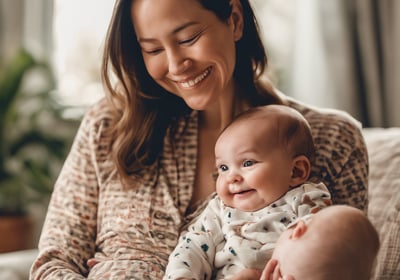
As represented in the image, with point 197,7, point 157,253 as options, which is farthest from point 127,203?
point 197,7

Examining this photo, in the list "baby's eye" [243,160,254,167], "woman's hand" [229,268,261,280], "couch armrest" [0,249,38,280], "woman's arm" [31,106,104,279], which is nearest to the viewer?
"woman's hand" [229,268,261,280]

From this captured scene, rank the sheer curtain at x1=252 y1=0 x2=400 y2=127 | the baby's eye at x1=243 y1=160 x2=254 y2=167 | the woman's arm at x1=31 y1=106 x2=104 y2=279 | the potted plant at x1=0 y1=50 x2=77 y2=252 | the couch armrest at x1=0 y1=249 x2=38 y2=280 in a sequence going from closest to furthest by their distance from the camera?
the baby's eye at x1=243 y1=160 x2=254 y2=167 < the woman's arm at x1=31 y1=106 x2=104 y2=279 < the couch armrest at x1=0 y1=249 x2=38 y2=280 < the potted plant at x1=0 y1=50 x2=77 y2=252 < the sheer curtain at x1=252 y1=0 x2=400 y2=127

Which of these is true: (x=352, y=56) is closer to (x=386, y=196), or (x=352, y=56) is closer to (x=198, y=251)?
(x=386, y=196)

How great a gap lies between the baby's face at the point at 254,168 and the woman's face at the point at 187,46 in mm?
284

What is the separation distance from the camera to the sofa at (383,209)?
204 cm

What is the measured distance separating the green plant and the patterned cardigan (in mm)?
1311

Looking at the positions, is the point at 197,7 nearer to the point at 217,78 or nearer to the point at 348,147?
the point at 217,78

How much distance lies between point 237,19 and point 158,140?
43 cm

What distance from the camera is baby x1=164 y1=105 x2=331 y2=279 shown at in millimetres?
1632

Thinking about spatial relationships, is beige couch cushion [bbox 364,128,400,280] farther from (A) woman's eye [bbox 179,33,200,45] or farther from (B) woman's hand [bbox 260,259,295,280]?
(A) woman's eye [bbox 179,33,200,45]

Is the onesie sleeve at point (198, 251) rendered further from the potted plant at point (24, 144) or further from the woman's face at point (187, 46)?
the potted plant at point (24, 144)

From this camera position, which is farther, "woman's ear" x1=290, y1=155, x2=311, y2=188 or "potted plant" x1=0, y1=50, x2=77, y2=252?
"potted plant" x1=0, y1=50, x2=77, y2=252

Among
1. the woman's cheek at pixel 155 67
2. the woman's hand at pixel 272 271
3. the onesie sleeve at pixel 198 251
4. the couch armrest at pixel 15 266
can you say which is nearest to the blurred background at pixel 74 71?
the couch armrest at pixel 15 266

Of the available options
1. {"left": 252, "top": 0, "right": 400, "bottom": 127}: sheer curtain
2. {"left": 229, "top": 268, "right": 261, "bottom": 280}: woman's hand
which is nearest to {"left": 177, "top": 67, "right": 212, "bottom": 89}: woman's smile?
{"left": 229, "top": 268, "right": 261, "bottom": 280}: woman's hand
